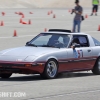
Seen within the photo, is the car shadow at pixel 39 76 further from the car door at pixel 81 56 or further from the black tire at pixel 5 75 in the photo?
the car door at pixel 81 56

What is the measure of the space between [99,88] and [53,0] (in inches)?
3060

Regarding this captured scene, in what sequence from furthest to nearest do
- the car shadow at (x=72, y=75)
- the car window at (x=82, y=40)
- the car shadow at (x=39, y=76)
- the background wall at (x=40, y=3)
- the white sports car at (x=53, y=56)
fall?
the background wall at (x=40, y=3), the car window at (x=82, y=40), the car shadow at (x=72, y=75), the car shadow at (x=39, y=76), the white sports car at (x=53, y=56)

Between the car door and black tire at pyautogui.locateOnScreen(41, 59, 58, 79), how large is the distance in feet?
1.82

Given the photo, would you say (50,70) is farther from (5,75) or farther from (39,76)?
(5,75)

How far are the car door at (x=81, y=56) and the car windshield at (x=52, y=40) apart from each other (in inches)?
11.7

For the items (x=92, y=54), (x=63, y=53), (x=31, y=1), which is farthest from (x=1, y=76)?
(x=31, y=1)

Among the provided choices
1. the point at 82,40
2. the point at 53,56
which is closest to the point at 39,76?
the point at 53,56

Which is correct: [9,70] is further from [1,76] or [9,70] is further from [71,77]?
[71,77]

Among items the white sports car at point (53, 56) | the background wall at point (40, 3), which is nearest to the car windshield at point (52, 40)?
the white sports car at point (53, 56)

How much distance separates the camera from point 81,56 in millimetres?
14781

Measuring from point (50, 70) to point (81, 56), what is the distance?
1211mm

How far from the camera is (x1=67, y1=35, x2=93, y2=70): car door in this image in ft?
47.7

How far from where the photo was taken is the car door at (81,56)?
14547mm

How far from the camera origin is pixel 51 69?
14.0 metres
